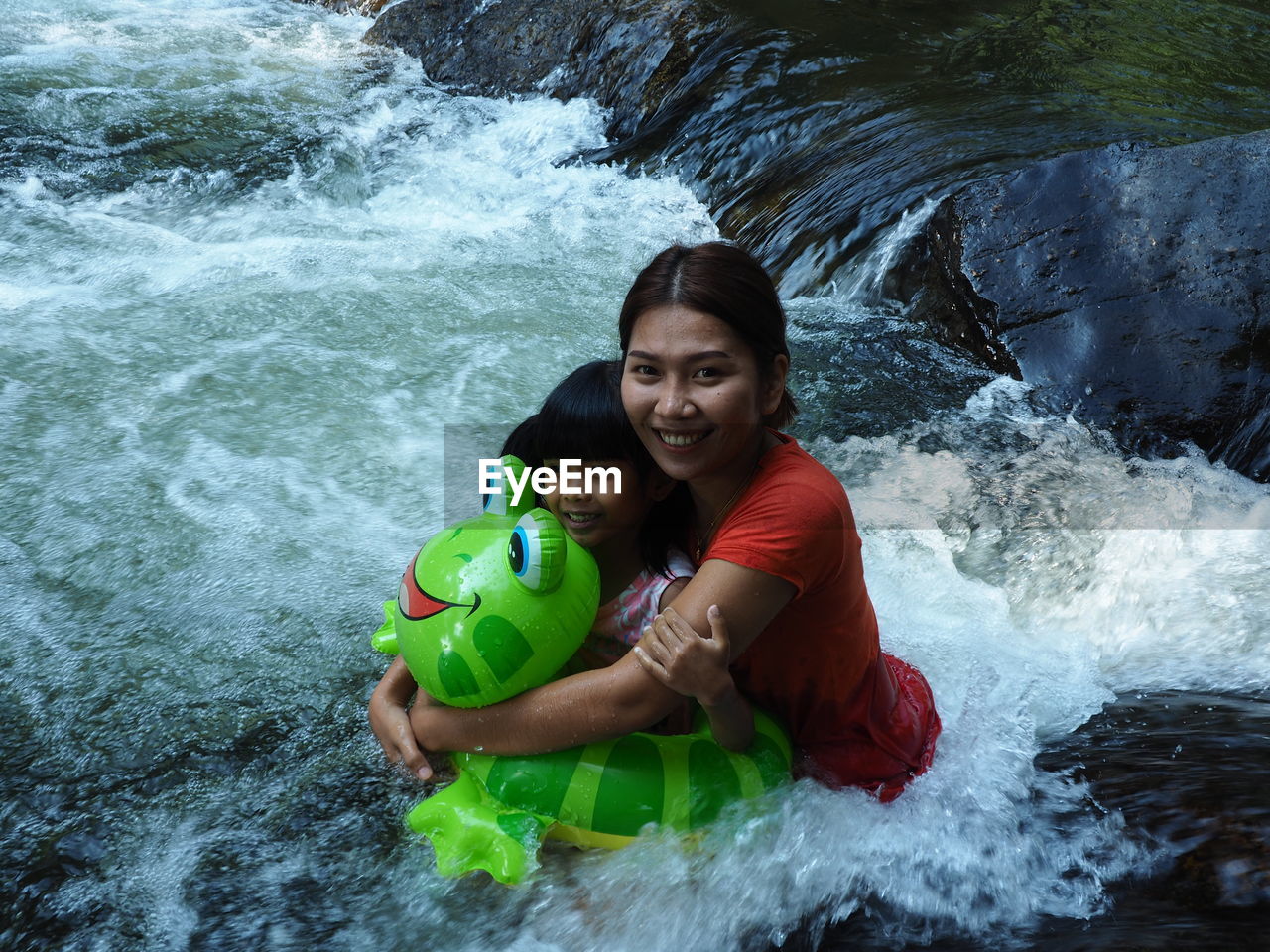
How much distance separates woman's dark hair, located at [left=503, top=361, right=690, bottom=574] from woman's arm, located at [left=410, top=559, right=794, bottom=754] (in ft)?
1.13

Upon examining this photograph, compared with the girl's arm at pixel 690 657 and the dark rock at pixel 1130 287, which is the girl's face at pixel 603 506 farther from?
the dark rock at pixel 1130 287

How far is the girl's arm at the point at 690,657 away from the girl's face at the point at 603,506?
1.29 ft

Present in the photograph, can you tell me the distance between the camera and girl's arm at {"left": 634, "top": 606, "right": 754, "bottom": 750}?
2.00 m

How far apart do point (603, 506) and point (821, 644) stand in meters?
0.54

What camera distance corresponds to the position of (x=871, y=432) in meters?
4.41

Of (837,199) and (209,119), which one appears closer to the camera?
(837,199)

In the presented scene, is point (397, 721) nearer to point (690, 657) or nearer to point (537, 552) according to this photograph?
point (537, 552)

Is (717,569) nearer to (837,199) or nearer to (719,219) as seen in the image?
(837,199)

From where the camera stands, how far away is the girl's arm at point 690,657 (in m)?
2.00

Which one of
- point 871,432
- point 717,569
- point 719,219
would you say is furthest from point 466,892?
point 719,219

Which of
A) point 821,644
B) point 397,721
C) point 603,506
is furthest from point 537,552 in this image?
point 397,721

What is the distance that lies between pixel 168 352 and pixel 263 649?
223 cm

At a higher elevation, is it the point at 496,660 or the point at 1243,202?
the point at 1243,202

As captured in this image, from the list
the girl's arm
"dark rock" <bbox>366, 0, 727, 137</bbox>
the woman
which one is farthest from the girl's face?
"dark rock" <bbox>366, 0, 727, 137</bbox>
